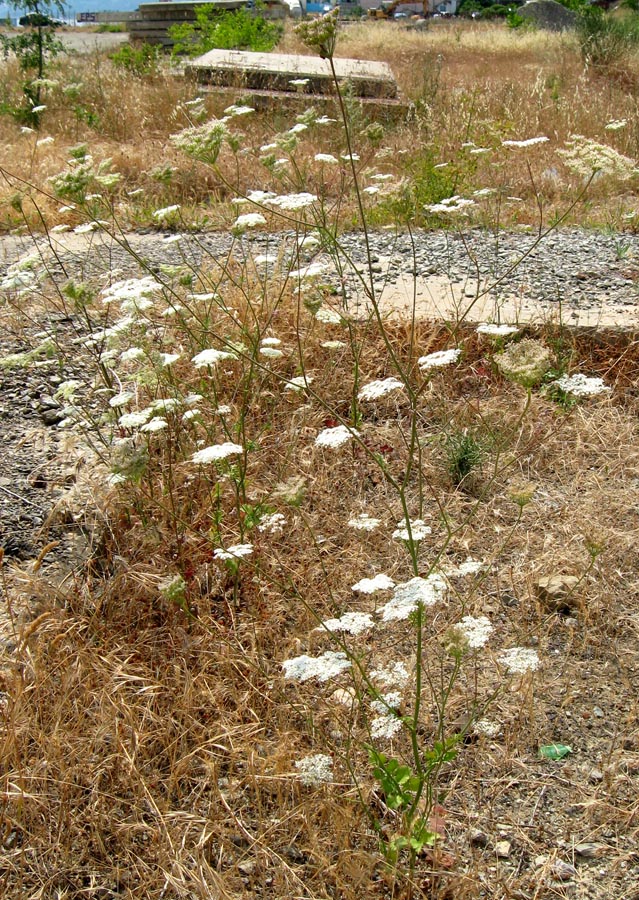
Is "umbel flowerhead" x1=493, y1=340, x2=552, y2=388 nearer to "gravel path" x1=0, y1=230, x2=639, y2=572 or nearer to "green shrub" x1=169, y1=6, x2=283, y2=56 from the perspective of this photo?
"gravel path" x1=0, y1=230, x2=639, y2=572

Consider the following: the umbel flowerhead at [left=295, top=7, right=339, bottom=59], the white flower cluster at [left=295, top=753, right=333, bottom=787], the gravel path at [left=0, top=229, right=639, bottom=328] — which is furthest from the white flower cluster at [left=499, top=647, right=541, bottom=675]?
the gravel path at [left=0, top=229, right=639, bottom=328]

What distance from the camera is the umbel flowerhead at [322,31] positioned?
1.66 m

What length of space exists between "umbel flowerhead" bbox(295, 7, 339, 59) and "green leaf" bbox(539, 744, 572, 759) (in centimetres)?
173

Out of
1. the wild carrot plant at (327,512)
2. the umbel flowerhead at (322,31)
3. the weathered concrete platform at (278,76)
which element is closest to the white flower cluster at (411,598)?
the wild carrot plant at (327,512)

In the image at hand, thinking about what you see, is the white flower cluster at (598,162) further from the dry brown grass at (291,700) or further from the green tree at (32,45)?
the green tree at (32,45)

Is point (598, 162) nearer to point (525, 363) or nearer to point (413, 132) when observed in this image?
point (525, 363)

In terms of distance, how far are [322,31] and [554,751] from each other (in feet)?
5.88

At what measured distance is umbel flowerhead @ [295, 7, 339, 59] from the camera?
1.66 metres

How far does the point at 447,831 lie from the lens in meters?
1.86

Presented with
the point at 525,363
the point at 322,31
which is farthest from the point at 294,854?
the point at 322,31

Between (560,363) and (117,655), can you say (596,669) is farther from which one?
(560,363)

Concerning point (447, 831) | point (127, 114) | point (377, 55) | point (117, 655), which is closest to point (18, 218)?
point (127, 114)

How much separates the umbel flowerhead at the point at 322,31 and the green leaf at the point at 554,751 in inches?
67.9

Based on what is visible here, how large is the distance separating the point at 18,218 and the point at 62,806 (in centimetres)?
516
